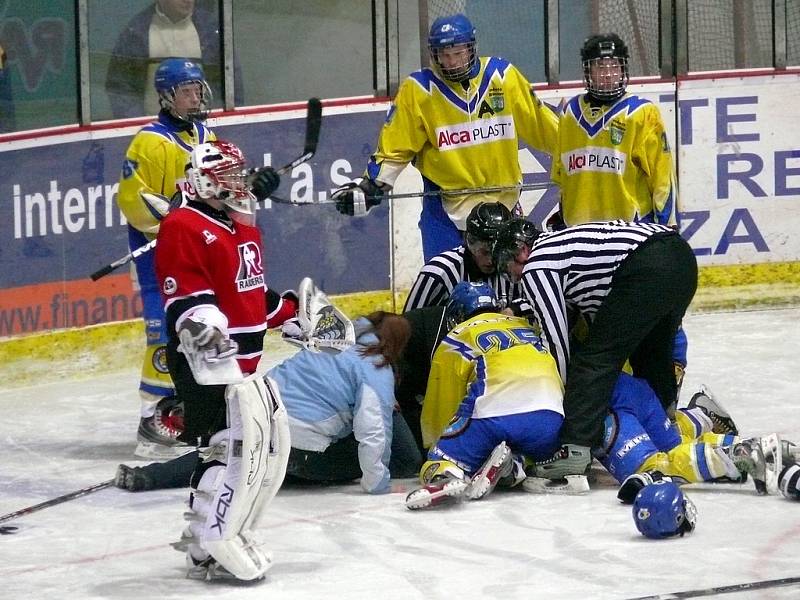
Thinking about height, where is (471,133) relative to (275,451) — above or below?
above

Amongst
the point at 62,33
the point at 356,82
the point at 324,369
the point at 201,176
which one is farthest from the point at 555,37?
the point at 201,176

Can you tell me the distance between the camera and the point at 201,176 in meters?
4.10

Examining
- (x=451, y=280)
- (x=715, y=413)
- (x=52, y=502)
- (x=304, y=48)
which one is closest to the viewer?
(x=52, y=502)

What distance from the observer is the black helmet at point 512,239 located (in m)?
5.21

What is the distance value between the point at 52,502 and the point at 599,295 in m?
1.79

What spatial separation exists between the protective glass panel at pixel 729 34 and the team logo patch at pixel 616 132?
7.12 feet

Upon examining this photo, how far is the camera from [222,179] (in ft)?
13.4

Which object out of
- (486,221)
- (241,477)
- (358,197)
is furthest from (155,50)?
(241,477)

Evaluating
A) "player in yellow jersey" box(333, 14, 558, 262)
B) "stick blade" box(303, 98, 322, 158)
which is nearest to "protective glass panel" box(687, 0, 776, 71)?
"player in yellow jersey" box(333, 14, 558, 262)

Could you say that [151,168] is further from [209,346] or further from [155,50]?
[209,346]

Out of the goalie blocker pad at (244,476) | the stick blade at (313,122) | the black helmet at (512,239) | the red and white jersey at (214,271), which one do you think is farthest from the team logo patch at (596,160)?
the goalie blocker pad at (244,476)

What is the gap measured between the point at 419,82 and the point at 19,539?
8.15 ft

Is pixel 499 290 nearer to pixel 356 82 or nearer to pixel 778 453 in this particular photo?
pixel 778 453

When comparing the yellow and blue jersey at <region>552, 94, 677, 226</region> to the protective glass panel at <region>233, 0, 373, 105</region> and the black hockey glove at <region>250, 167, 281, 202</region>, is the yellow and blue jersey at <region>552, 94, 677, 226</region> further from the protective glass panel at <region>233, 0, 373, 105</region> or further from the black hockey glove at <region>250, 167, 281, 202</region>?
the protective glass panel at <region>233, 0, 373, 105</region>
